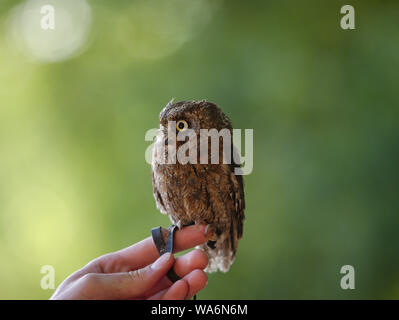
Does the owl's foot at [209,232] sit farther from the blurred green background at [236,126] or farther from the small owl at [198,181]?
the blurred green background at [236,126]

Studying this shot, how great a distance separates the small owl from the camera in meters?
1.32

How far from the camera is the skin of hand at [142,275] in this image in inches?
46.3

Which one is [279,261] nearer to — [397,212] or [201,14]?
[397,212]

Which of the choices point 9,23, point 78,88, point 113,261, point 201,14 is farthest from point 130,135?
point 113,261

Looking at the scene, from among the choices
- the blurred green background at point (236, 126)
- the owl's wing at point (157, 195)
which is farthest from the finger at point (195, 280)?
the blurred green background at point (236, 126)

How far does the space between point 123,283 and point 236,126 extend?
1.84 m

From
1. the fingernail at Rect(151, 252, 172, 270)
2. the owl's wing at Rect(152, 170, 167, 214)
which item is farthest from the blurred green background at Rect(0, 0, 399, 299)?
the fingernail at Rect(151, 252, 172, 270)

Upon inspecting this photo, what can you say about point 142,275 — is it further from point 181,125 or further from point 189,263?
point 181,125

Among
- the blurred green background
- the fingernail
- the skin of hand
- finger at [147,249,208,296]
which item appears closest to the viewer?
the skin of hand

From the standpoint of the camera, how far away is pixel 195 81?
9.32 ft

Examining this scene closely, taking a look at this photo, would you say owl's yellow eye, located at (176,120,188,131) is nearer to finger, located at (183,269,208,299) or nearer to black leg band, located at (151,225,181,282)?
black leg band, located at (151,225,181,282)

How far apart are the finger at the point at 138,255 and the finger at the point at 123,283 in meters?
0.21

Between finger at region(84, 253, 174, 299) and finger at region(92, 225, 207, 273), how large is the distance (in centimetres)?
21

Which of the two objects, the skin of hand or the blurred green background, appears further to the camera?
the blurred green background
